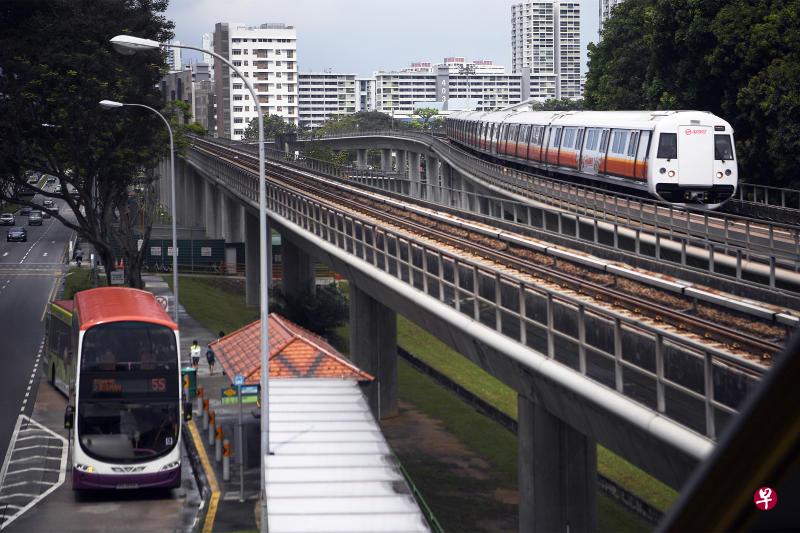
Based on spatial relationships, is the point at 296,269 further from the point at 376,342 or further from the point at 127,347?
the point at 127,347

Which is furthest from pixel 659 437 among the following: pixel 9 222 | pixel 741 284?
pixel 9 222

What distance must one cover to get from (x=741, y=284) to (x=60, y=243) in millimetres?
84542

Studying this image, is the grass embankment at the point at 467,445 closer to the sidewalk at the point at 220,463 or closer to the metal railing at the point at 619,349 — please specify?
the sidewalk at the point at 220,463

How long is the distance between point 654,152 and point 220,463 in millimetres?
17581

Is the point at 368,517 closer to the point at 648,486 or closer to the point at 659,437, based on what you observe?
the point at 659,437

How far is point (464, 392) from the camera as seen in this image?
4434 centimetres

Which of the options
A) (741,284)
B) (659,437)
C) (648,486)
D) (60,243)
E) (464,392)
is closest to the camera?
(659,437)

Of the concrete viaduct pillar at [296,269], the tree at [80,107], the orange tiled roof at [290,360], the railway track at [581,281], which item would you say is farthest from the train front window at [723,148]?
the concrete viaduct pillar at [296,269]

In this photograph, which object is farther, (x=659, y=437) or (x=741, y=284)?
(x=741, y=284)

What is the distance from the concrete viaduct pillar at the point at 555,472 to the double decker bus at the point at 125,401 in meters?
9.03

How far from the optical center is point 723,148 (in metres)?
40.1

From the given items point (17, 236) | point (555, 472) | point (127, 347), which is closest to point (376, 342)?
point (127, 347)

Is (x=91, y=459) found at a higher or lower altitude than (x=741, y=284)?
lower

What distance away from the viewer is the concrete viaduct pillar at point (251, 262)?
6981 centimetres
